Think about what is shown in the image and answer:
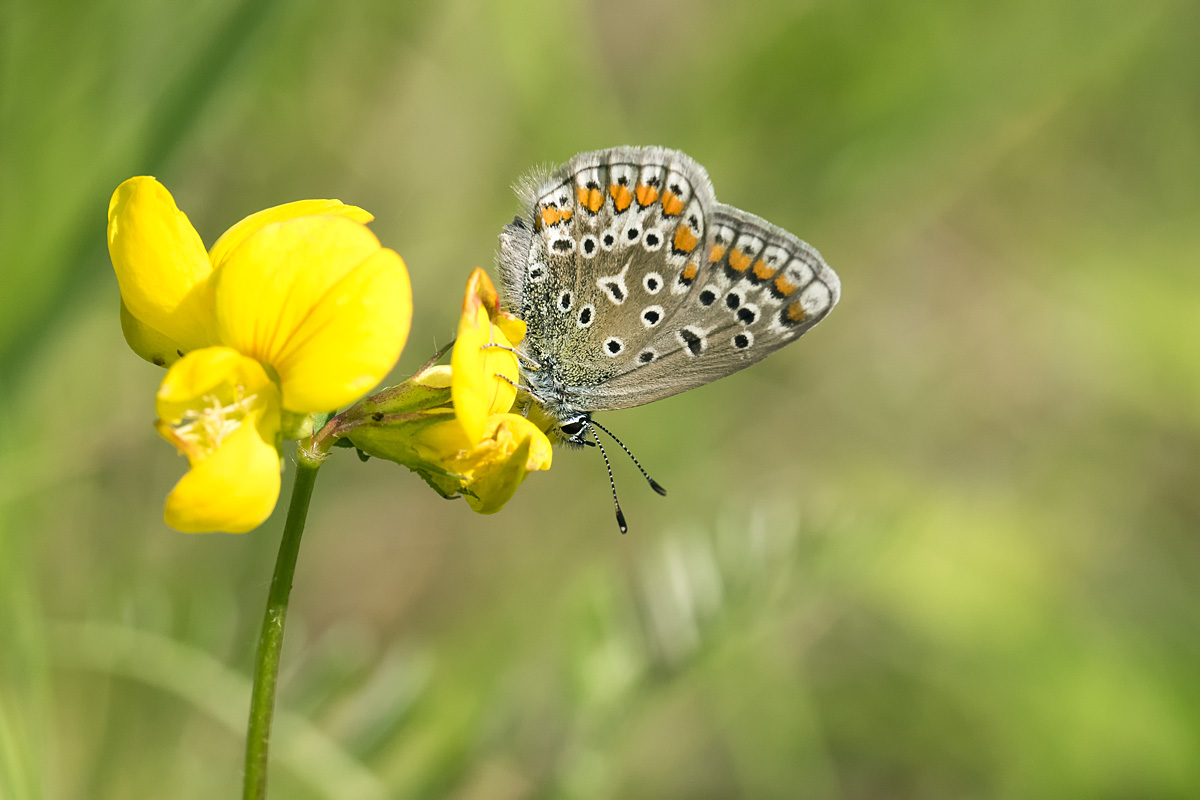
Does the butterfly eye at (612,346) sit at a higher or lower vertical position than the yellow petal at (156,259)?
lower

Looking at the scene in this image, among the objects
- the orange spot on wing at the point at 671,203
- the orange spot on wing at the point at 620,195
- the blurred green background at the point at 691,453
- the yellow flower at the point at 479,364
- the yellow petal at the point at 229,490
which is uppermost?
the orange spot on wing at the point at 671,203

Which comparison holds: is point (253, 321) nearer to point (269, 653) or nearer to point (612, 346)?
point (269, 653)

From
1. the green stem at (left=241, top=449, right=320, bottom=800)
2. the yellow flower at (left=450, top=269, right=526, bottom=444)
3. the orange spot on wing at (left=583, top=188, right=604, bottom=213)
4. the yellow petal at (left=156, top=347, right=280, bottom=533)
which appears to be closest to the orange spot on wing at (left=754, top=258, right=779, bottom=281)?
the orange spot on wing at (left=583, top=188, right=604, bottom=213)

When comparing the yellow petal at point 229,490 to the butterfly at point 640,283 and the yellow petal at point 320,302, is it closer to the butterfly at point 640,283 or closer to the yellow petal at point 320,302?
the yellow petal at point 320,302

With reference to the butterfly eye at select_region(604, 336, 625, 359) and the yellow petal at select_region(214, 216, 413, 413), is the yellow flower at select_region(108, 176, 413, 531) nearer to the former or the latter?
the yellow petal at select_region(214, 216, 413, 413)

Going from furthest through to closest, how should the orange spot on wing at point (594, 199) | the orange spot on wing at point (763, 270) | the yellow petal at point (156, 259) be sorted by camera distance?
the orange spot on wing at point (594, 199) → the orange spot on wing at point (763, 270) → the yellow petal at point (156, 259)

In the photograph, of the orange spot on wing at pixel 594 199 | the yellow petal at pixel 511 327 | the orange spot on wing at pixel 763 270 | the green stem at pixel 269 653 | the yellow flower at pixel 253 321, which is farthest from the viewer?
the orange spot on wing at pixel 594 199

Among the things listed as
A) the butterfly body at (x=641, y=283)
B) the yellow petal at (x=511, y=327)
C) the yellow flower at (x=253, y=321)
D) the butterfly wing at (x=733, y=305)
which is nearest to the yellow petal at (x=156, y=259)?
the yellow flower at (x=253, y=321)
